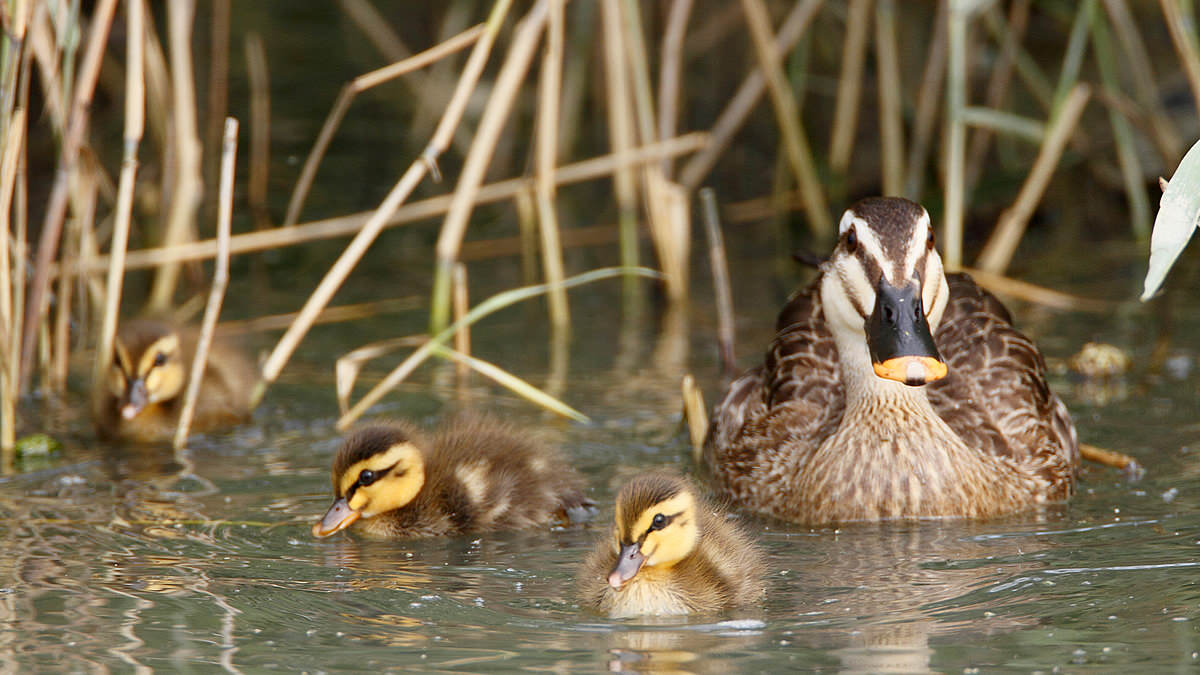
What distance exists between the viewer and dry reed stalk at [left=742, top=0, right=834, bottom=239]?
6887mm

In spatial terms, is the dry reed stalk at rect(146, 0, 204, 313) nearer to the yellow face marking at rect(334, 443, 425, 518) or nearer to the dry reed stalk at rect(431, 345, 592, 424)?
the dry reed stalk at rect(431, 345, 592, 424)

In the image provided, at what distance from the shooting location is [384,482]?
423cm

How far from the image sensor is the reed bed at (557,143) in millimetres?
5039

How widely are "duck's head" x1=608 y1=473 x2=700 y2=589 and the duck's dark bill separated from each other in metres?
0.62

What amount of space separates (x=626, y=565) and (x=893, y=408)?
1.27 metres

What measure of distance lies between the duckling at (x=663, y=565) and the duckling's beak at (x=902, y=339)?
23.5 inches

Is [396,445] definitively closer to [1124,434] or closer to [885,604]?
[885,604]

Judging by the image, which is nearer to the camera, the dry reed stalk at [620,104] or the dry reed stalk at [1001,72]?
the dry reed stalk at [620,104]

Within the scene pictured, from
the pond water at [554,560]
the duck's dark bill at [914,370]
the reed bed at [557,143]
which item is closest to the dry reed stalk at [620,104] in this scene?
the reed bed at [557,143]

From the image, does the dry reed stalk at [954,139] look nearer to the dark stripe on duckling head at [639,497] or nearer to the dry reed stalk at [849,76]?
the dry reed stalk at [849,76]

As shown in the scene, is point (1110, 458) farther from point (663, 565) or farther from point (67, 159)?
point (67, 159)

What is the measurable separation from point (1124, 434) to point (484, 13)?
6520 mm

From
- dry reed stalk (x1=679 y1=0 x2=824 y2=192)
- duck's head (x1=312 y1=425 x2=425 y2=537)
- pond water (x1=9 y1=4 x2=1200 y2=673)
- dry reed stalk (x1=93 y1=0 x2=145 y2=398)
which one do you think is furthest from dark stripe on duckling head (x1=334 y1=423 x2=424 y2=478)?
dry reed stalk (x1=679 y1=0 x2=824 y2=192)

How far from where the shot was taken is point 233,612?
348cm
